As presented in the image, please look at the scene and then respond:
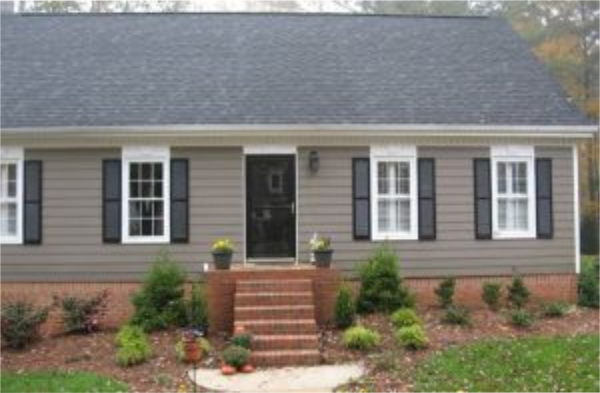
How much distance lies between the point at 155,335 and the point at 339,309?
9.77 ft

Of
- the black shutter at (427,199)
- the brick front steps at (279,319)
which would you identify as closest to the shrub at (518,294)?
the black shutter at (427,199)

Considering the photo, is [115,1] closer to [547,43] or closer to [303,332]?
[547,43]

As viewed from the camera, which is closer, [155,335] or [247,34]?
[155,335]

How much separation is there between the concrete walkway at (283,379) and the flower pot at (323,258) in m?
2.49

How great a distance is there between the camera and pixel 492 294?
13.7 meters

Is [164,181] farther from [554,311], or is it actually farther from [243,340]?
[554,311]

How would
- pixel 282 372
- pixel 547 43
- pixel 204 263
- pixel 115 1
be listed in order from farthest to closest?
pixel 547 43 < pixel 115 1 < pixel 204 263 < pixel 282 372

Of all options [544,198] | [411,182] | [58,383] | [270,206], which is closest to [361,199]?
[411,182]

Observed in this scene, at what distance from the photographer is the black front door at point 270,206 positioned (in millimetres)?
14266

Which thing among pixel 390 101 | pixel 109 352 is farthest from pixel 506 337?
pixel 109 352

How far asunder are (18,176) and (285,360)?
6389 mm

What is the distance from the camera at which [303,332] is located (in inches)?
451

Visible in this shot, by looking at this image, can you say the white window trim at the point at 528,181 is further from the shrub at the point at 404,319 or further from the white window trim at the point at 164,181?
the white window trim at the point at 164,181

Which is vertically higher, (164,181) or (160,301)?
(164,181)
